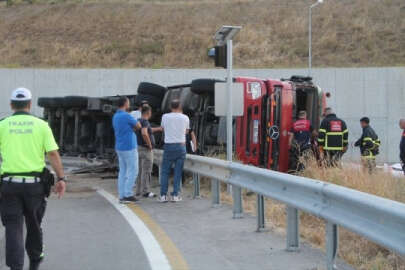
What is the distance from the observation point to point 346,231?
8.16 m

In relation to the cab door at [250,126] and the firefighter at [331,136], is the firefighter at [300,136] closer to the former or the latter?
the firefighter at [331,136]

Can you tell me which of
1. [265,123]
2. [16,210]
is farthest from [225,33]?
[16,210]

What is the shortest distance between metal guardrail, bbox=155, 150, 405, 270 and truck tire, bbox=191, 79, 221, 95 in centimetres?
558

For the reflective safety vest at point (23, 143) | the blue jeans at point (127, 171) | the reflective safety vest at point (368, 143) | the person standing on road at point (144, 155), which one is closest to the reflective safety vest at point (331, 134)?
the reflective safety vest at point (368, 143)

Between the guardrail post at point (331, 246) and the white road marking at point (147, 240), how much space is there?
1.55 meters

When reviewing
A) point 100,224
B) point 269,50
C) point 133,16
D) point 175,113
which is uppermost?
point 133,16

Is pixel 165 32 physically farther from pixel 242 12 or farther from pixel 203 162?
pixel 203 162

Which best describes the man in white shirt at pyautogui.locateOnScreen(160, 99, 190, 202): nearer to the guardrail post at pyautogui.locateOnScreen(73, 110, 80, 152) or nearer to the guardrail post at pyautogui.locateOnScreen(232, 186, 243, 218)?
the guardrail post at pyautogui.locateOnScreen(232, 186, 243, 218)

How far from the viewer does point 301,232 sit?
8.46m

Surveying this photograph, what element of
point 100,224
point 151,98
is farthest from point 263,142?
point 100,224

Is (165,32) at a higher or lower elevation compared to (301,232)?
higher

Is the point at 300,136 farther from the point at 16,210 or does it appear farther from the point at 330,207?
the point at 16,210

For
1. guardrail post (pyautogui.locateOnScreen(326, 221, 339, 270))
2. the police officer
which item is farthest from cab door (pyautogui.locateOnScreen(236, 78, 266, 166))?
the police officer

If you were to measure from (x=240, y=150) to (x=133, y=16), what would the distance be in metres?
39.6
